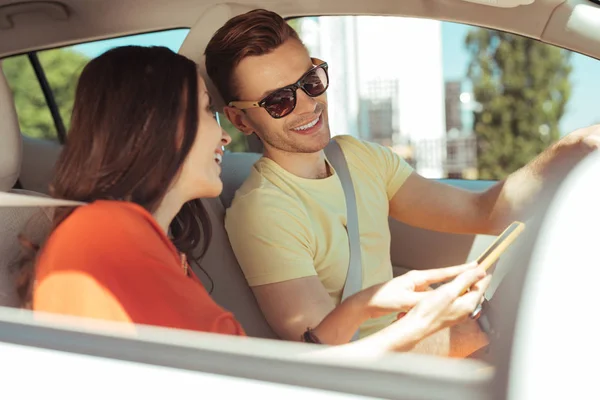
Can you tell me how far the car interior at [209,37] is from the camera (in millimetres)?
1563

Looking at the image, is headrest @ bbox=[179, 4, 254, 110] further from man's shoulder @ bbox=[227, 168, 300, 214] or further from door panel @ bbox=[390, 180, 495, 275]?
door panel @ bbox=[390, 180, 495, 275]

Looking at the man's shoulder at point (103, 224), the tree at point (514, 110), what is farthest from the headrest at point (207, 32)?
the tree at point (514, 110)

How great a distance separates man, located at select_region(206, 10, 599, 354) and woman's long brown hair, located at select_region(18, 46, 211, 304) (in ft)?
1.52

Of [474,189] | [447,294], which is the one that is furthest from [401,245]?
[447,294]

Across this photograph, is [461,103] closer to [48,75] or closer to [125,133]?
[48,75]

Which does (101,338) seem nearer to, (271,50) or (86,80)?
(86,80)

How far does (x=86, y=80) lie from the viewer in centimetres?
134

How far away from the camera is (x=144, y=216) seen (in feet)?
4.00

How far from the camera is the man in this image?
5.59 ft

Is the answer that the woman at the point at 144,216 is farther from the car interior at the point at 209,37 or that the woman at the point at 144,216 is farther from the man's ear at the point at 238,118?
the man's ear at the point at 238,118

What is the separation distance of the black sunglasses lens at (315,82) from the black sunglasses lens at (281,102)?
0.14 feet

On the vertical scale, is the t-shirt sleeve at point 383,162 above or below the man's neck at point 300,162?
below

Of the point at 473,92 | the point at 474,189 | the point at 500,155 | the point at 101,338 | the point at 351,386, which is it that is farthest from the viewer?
the point at 473,92

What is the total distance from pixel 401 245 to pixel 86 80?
1.27 metres
